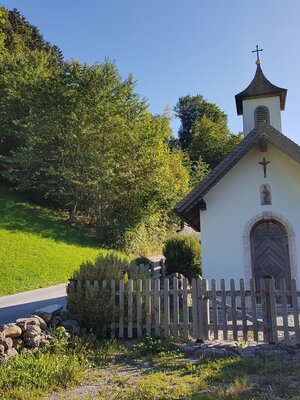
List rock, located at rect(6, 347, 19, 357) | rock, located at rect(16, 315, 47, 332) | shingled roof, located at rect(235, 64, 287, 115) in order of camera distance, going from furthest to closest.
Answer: shingled roof, located at rect(235, 64, 287, 115) < rock, located at rect(16, 315, 47, 332) < rock, located at rect(6, 347, 19, 357)

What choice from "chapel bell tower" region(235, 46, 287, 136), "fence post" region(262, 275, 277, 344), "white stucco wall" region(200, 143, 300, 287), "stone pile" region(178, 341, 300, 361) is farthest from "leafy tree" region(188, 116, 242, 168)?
"stone pile" region(178, 341, 300, 361)

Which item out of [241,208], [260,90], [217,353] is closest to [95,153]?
[260,90]

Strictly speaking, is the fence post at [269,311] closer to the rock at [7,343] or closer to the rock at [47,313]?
the rock at [47,313]

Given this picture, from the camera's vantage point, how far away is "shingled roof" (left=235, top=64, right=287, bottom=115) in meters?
15.7

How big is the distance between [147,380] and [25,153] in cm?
2236

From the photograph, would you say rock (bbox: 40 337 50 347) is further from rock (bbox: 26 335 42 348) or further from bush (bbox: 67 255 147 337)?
bush (bbox: 67 255 147 337)

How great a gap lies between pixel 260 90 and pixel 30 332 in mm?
12987

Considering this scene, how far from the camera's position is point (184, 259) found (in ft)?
55.3

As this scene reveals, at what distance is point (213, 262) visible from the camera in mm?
12430

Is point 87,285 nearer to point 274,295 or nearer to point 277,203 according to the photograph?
point 274,295

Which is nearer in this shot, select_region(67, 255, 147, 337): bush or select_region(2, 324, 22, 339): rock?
select_region(2, 324, 22, 339): rock

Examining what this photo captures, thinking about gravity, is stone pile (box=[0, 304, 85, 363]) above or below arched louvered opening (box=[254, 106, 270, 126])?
below

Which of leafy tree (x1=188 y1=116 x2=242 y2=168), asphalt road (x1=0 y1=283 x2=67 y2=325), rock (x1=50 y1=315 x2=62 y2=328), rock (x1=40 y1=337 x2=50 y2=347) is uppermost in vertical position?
leafy tree (x1=188 y1=116 x2=242 y2=168)

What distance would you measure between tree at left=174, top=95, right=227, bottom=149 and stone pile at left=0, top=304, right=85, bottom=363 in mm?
55240
